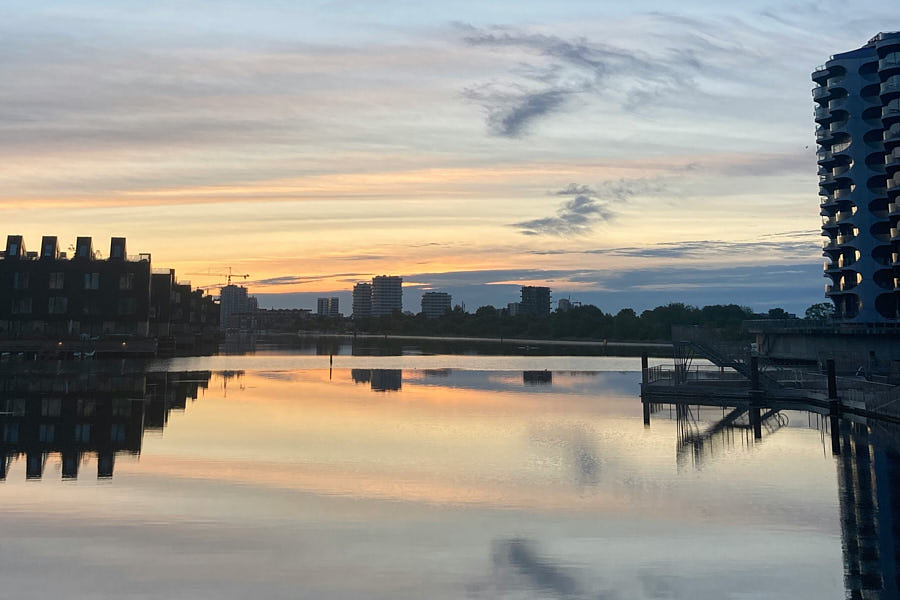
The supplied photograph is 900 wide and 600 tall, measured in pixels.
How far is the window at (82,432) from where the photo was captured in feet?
129

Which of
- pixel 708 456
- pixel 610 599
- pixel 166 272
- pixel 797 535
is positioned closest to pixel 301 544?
pixel 610 599

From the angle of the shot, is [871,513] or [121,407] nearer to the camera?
[871,513]

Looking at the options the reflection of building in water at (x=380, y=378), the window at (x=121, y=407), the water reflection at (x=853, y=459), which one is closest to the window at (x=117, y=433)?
the window at (x=121, y=407)

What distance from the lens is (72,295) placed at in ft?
460

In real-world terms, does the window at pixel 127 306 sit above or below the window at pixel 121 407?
above

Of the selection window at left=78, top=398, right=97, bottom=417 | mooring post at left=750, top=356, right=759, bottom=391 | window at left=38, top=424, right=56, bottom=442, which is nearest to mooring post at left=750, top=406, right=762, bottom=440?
mooring post at left=750, top=356, right=759, bottom=391

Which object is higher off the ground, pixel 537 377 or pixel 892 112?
pixel 892 112

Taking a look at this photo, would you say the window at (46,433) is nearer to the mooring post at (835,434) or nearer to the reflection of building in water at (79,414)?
the reflection of building in water at (79,414)

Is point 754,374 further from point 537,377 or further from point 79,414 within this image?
point 79,414

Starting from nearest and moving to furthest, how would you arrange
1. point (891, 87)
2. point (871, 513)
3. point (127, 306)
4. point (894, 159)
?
point (871, 513), point (894, 159), point (891, 87), point (127, 306)

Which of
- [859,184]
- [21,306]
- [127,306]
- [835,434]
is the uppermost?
[859,184]

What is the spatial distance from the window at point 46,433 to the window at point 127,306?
105 meters

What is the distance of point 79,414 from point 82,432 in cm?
835

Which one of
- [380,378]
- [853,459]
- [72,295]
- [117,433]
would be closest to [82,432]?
[117,433]
